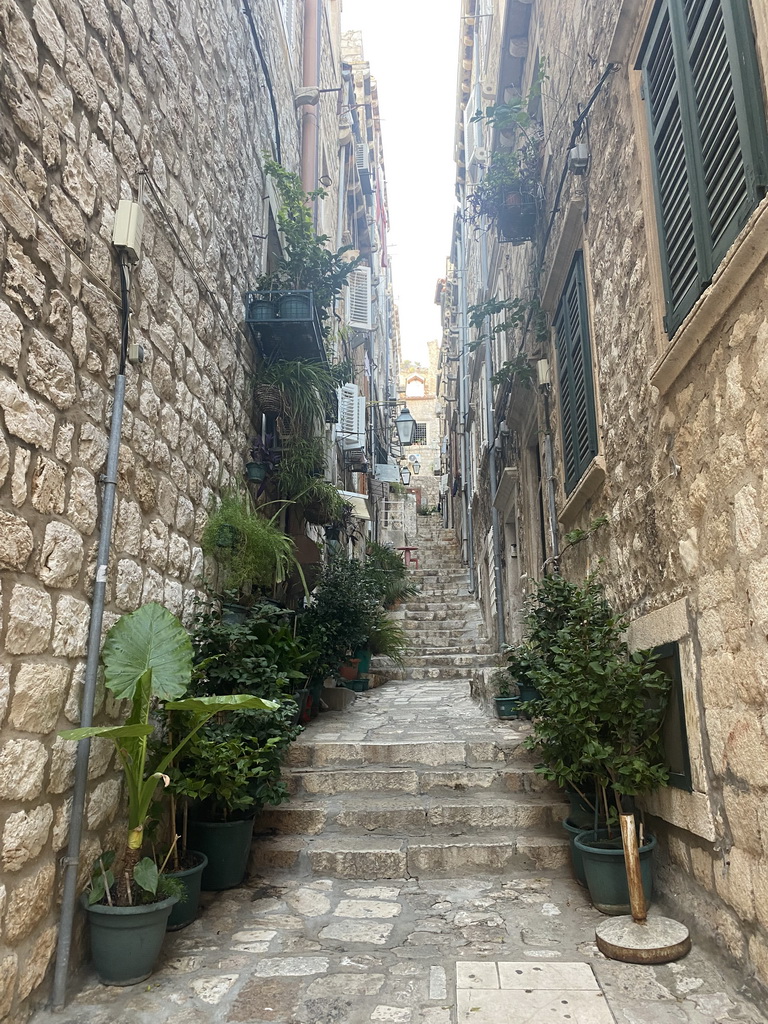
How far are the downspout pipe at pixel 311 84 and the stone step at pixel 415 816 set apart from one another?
24.2 ft

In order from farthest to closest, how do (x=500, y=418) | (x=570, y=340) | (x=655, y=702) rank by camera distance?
(x=500, y=418), (x=570, y=340), (x=655, y=702)

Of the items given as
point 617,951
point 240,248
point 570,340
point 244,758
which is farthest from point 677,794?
point 240,248

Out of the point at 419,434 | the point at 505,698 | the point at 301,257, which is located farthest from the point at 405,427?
the point at 419,434

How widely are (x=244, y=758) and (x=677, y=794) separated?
2.00 metres

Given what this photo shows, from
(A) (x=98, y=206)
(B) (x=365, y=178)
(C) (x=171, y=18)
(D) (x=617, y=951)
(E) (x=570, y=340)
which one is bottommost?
(D) (x=617, y=951)

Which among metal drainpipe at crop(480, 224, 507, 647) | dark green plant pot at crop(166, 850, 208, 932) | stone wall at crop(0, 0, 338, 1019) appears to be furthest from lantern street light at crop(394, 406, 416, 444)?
dark green plant pot at crop(166, 850, 208, 932)

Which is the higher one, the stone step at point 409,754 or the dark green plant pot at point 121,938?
the stone step at point 409,754

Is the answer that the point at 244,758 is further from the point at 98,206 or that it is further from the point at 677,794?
the point at 98,206

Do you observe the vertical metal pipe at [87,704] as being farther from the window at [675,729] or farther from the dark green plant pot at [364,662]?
the dark green plant pot at [364,662]

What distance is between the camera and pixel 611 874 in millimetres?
3293

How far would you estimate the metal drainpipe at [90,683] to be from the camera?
2590mm

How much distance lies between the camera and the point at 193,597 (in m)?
4.32

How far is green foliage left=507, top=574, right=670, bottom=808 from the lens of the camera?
3.29 meters

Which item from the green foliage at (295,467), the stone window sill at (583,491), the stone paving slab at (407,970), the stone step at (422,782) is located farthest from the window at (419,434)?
the stone paving slab at (407,970)
